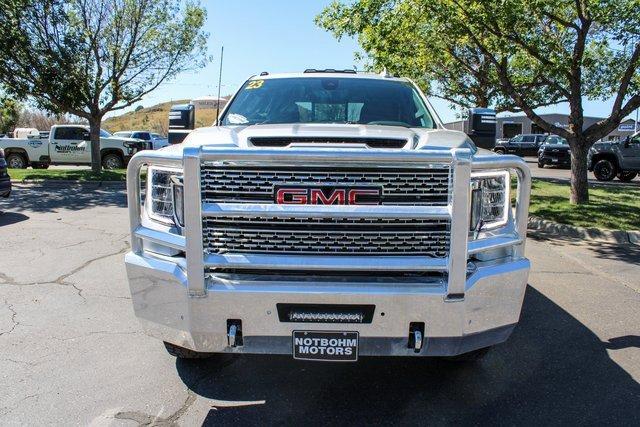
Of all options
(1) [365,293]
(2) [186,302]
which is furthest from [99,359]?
(1) [365,293]

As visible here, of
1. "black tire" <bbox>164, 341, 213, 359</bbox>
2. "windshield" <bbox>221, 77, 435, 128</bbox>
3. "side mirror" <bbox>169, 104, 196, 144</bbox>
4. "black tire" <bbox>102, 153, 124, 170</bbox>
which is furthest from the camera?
"black tire" <bbox>102, 153, 124, 170</bbox>

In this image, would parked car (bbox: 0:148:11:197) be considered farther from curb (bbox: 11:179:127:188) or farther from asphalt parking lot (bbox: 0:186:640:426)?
asphalt parking lot (bbox: 0:186:640:426)

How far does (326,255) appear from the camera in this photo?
2674 millimetres

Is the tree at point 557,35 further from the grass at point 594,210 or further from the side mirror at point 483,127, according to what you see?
the side mirror at point 483,127

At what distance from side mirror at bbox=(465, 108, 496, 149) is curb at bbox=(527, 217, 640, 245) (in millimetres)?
5300

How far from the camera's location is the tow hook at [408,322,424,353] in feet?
8.64

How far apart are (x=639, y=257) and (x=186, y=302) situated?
6.75 m

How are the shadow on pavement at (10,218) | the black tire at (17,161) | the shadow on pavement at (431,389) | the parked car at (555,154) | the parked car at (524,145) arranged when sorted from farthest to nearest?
the parked car at (524,145) < the parked car at (555,154) < the black tire at (17,161) < the shadow on pavement at (10,218) < the shadow on pavement at (431,389)

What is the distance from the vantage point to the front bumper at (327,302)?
8.43 feet

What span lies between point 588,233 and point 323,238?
286 inches

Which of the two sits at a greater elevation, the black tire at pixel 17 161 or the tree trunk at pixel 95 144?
the tree trunk at pixel 95 144

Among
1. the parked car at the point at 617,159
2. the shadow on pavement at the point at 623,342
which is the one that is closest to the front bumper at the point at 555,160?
the parked car at the point at 617,159

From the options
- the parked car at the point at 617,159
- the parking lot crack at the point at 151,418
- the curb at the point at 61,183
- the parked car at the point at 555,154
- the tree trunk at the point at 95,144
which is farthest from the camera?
the parked car at the point at 555,154

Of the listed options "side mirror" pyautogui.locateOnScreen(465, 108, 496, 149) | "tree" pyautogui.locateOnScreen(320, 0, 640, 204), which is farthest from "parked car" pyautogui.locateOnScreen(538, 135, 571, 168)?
"side mirror" pyautogui.locateOnScreen(465, 108, 496, 149)
